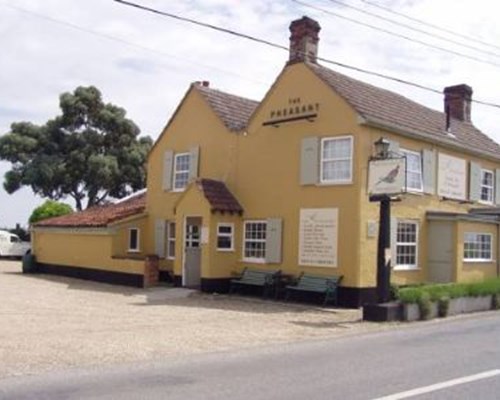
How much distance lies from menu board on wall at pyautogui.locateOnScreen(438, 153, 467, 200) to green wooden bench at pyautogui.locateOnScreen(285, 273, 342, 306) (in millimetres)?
5590

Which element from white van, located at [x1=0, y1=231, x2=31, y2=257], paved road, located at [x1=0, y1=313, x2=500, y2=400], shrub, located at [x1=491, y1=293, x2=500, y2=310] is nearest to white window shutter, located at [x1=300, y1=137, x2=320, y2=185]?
shrub, located at [x1=491, y1=293, x2=500, y2=310]

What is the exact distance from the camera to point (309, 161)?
2183 cm

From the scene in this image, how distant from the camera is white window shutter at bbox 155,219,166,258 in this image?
2675 centimetres

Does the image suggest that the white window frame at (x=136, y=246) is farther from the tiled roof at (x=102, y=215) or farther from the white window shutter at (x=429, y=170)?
the white window shutter at (x=429, y=170)

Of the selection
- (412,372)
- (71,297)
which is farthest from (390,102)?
(412,372)

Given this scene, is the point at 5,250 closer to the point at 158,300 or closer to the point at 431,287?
the point at 158,300

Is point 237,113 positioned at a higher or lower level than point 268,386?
higher

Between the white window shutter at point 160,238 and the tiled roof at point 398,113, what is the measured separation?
876cm

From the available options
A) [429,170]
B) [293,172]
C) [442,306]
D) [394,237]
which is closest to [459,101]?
[429,170]

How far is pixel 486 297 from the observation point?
20016mm

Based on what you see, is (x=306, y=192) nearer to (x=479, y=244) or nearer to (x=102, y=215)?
(x=479, y=244)

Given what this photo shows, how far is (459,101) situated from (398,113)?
8345 millimetres

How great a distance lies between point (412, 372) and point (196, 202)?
14.4 m

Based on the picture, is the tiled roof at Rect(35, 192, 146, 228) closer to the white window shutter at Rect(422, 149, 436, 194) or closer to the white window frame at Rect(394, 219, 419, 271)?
the white window frame at Rect(394, 219, 419, 271)
